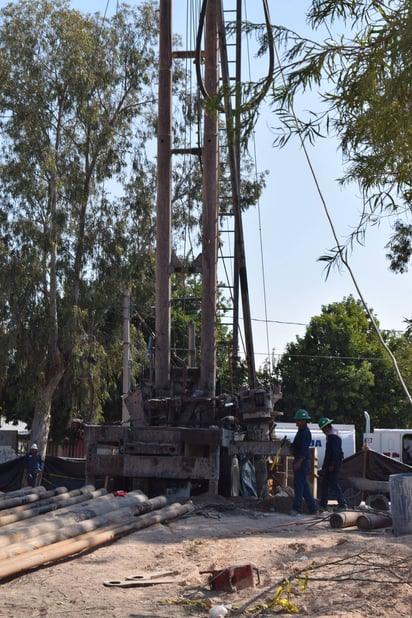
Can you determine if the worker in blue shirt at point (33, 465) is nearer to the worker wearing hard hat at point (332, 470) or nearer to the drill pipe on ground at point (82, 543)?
the worker wearing hard hat at point (332, 470)

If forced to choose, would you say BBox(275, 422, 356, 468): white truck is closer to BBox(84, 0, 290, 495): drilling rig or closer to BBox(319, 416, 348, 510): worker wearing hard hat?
BBox(84, 0, 290, 495): drilling rig

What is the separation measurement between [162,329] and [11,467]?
955 cm

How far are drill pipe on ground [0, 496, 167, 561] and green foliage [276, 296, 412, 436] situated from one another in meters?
37.7

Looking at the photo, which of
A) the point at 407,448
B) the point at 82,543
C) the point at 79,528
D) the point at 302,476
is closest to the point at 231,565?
the point at 82,543

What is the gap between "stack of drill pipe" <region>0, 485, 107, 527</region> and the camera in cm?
1250

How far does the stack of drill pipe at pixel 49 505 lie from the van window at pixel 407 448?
22.4 metres

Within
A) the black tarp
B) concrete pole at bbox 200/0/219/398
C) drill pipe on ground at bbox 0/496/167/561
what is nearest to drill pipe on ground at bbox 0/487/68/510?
drill pipe on ground at bbox 0/496/167/561

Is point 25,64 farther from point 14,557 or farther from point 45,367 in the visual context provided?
point 14,557

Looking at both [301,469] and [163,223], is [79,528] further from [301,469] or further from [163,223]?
[163,223]

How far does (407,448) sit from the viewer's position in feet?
119

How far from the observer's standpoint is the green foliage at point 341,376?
51594mm

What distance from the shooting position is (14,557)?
31.5 feet

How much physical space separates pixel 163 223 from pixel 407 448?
20284 millimetres

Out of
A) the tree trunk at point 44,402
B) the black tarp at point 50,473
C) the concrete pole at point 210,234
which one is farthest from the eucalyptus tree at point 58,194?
the concrete pole at point 210,234
